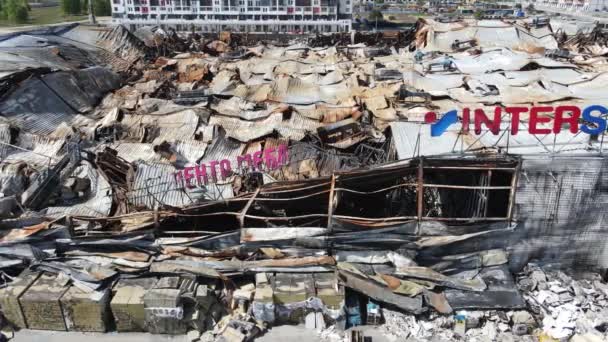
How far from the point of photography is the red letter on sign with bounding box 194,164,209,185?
47.0 ft

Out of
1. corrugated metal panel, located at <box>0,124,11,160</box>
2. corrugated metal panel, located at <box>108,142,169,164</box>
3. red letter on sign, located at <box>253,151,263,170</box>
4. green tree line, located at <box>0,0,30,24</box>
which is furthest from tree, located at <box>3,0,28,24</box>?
red letter on sign, located at <box>253,151,263,170</box>

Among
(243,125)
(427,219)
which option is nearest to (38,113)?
(243,125)

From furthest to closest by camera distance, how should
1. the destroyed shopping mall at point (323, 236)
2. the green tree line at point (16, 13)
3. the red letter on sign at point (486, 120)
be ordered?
1. the green tree line at point (16, 13)
2. the red letter on sign at point (486, 120)
3. the destroyed shopping mall at point (323, 236)

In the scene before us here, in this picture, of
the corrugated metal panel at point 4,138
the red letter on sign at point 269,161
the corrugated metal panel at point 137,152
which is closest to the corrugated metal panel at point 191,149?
the corrugated metal panel at point 137,152

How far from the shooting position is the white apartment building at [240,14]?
73438 millimetres

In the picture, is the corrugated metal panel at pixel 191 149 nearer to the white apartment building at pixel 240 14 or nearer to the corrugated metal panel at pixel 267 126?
the corrugated metal panel at pixel 267 126

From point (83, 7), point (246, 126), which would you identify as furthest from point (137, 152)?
point (83, 7)

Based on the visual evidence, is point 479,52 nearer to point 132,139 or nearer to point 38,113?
point 132,139

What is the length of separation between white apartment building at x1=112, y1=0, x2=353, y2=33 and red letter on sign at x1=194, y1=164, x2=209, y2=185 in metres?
62.1

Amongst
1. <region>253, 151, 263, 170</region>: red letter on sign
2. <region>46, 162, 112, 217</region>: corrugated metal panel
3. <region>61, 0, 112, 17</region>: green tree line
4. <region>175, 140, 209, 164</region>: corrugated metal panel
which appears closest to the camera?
<region>46, 162, 112, 217</region>: corrugated metal panel

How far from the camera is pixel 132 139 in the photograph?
1858 centimetres

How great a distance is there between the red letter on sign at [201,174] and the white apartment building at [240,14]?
204 ft

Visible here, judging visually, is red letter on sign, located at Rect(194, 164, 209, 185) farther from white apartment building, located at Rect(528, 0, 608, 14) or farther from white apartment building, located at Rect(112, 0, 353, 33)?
white apartment building, located at Rect(528, 0, 608, 14)

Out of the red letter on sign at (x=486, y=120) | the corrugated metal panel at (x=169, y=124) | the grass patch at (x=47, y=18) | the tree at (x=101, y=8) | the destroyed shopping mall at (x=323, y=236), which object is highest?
the tree at (x=101, y=8)
